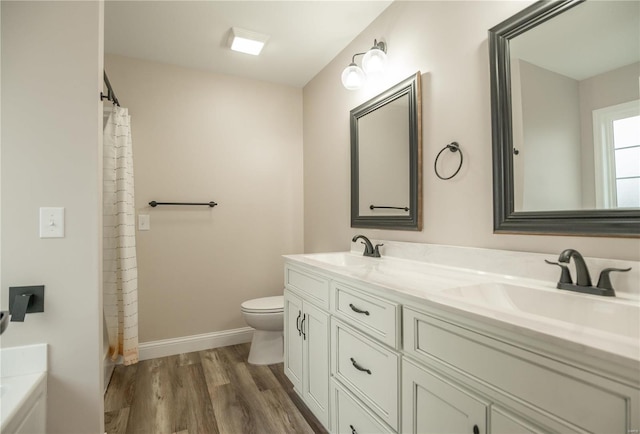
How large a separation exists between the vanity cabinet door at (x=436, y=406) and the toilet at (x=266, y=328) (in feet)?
4.69

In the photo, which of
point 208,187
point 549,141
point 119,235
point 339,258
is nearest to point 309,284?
point 339,258

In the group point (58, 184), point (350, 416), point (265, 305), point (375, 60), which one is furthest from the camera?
point (265, 305)

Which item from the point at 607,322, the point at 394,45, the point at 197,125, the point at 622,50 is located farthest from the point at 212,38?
the point at 607,322

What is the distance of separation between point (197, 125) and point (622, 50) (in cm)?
272

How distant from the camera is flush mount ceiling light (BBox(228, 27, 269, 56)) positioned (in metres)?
2.21

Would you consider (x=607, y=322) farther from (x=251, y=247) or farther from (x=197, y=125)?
(x=197, y=125)

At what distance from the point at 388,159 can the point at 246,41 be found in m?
1.39

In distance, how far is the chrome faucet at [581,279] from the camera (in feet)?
3.17

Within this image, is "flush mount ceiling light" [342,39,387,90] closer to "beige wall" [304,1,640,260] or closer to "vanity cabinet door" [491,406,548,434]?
"beige wall" [304,1,640,260]

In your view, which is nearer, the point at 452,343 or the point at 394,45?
the point at 452,343

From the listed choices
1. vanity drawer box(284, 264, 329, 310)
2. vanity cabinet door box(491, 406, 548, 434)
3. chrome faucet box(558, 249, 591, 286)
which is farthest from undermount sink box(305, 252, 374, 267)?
vanity cabinet door box(491, 406, 548, 434)

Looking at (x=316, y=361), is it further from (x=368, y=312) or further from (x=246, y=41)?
(x=246, y=41)

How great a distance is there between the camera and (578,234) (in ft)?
3.56

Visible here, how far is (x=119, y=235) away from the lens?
2.15 meters
